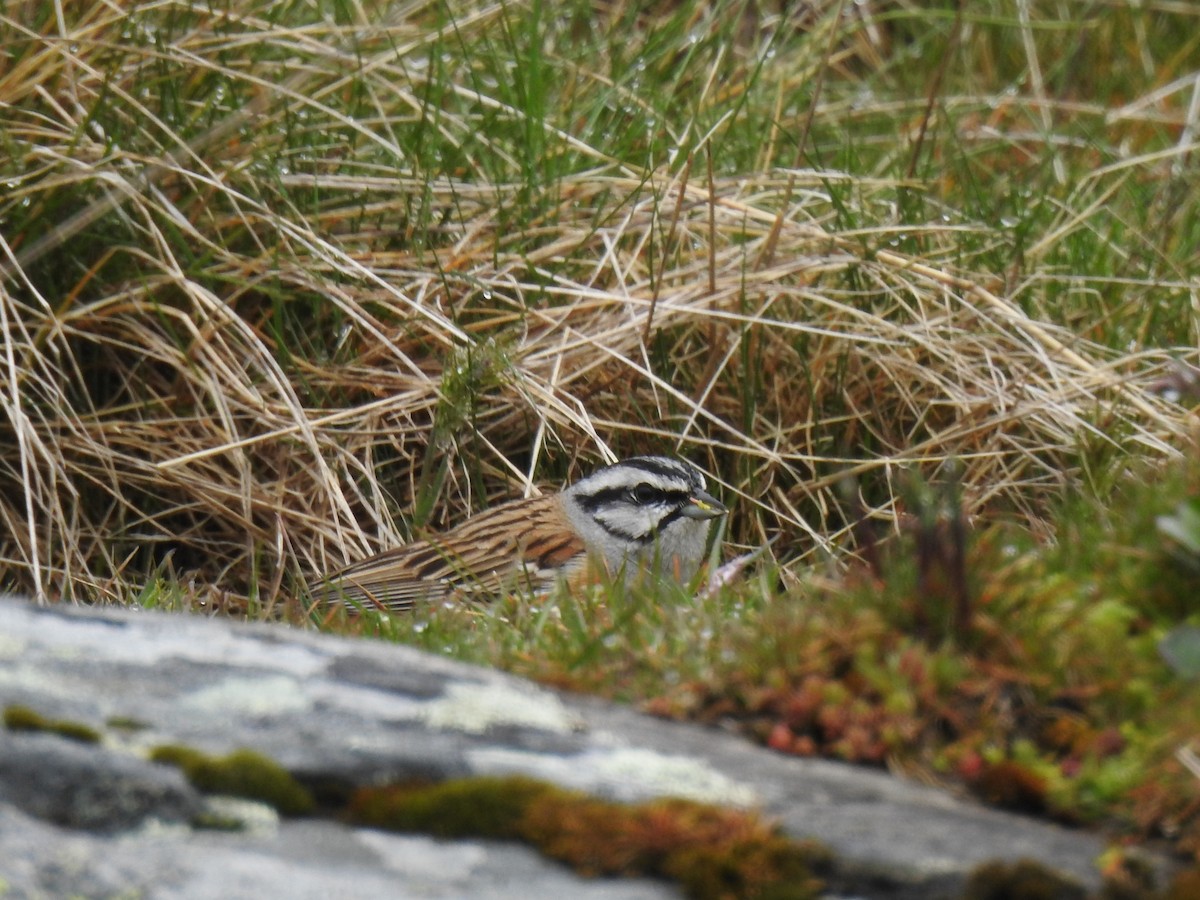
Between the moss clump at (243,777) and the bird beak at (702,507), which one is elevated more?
the moss clump at (243,777)

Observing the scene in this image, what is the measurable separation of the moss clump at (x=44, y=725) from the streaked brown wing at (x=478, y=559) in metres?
2.66

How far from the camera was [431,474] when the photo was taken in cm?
677

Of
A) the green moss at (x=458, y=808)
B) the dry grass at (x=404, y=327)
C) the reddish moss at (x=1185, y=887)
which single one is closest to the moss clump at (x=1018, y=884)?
the reddish moss at (x=1185, y=887)

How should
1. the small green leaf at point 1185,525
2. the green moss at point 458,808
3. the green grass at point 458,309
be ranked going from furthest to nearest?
the green grass at point 458,309 → the small green leaf at point 1185,525 → the green moss at point 458,808

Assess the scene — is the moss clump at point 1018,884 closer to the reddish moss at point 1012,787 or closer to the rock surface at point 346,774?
the rock surface at point 346,774

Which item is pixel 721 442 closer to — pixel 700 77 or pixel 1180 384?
pixel 700 77

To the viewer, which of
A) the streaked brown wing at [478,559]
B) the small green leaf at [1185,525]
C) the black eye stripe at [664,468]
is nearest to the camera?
the small green leaf at [1185,525]

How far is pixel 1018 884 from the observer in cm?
260

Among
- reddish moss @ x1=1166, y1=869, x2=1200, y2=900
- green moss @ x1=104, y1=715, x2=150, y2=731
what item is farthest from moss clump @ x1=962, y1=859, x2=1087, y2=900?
green moss @ x1=104, y1=715, x2=150, y2=731

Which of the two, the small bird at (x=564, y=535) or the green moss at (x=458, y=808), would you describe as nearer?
the green moss at (x=458, y=808)

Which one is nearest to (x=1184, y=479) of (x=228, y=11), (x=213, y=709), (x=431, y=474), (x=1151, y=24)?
(x=213, y=709)

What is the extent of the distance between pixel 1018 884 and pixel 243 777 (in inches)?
49.6

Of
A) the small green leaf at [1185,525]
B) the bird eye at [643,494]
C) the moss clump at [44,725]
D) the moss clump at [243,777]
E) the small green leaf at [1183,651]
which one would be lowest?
the bird eye at [643,494]

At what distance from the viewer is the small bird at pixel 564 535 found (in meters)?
5.86
